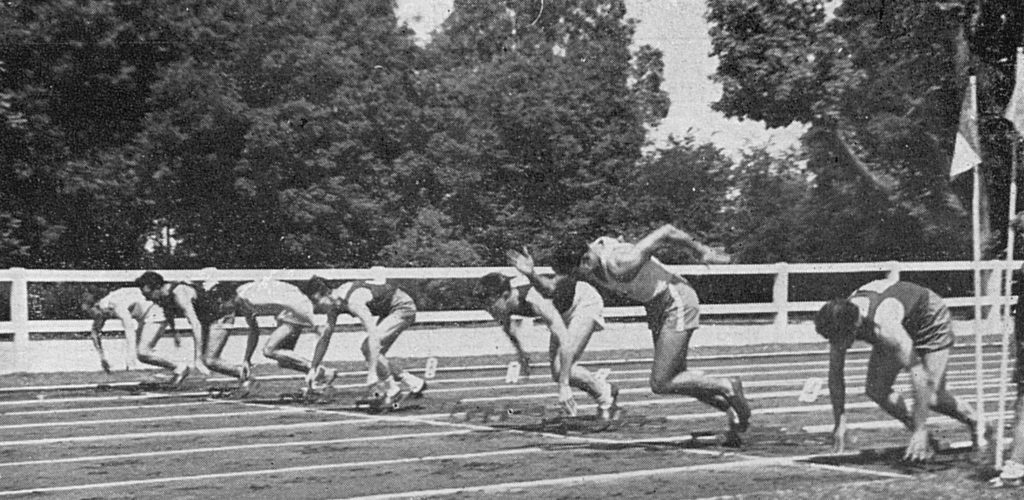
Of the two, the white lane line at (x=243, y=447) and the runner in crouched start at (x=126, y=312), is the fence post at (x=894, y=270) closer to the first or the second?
the runner in crouched start at (x=126, y=312)

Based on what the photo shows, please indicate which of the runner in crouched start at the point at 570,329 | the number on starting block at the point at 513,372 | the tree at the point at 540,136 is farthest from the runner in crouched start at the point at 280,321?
the tree at the point at 540,136

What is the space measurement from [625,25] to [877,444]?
43.6 metres

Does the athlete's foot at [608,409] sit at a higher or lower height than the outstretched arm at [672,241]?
lower

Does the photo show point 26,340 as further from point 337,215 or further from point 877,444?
point 337,215

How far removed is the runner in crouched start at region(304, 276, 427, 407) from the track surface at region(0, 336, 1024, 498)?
39 centimetres

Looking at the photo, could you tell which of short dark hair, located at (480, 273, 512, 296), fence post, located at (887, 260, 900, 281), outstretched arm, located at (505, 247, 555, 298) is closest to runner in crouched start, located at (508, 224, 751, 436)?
outstretched arm, located at (505, 247, 555, 298)

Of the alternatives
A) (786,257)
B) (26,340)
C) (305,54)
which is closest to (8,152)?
(305,54)

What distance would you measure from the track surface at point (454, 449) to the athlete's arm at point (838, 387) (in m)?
0.16

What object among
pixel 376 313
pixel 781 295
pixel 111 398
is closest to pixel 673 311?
pixel 376 313

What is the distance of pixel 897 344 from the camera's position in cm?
1030

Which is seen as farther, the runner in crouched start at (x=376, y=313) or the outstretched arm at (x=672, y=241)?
the runner in crouched start at (x=376, y=313)

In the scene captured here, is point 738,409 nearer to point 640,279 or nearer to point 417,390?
point 640,279

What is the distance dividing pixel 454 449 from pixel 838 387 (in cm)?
317

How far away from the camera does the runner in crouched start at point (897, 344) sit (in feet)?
33.7
